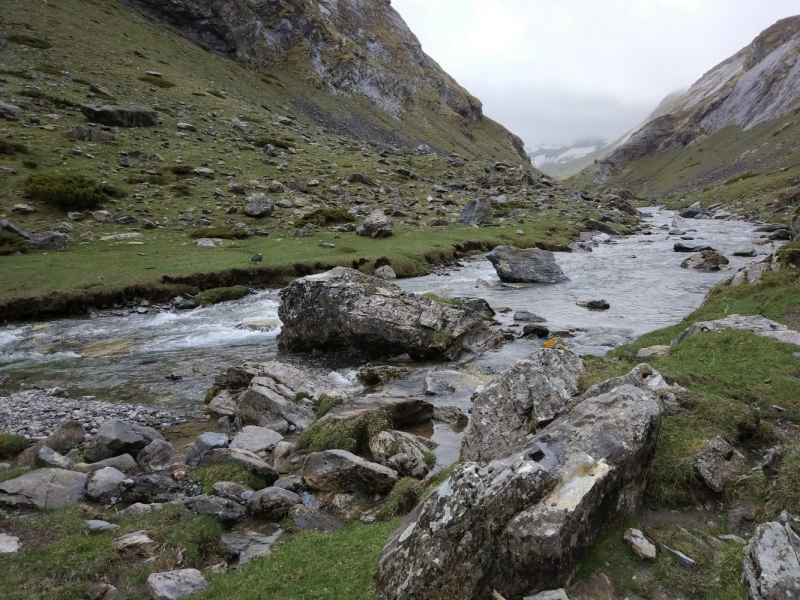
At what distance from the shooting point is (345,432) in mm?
13633

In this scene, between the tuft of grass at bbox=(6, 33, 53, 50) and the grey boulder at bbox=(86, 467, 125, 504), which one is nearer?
the grey boulder at bbox=(86, 467, 125, 504)

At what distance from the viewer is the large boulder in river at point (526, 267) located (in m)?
38.1

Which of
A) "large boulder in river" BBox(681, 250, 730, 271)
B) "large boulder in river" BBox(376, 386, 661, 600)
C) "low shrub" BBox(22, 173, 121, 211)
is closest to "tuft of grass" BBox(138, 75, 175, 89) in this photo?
"low shrub" BBox(22, 173, 121, 211)

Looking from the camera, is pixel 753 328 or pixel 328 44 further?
pixel 328 44

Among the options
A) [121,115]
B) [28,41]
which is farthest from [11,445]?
[28,41]

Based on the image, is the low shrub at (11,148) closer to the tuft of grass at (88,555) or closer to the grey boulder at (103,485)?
the grey boulder at (103,485)

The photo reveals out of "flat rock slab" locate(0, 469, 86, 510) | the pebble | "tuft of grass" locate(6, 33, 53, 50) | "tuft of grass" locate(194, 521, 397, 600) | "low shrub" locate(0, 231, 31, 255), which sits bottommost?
the pebble

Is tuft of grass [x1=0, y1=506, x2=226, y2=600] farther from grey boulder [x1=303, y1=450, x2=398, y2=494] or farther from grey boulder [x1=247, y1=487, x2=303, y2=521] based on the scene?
grey boulder [x1=303, y1=450, x2=398, y2=494]

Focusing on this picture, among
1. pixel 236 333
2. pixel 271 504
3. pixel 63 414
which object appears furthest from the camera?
pixel 236 333

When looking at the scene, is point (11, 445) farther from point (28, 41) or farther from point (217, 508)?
point (28, 41)

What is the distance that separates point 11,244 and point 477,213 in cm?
4552

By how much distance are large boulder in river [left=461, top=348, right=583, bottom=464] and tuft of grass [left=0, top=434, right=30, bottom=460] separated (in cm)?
1275

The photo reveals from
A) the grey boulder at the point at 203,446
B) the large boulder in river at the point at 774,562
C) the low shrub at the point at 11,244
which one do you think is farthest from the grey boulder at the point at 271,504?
the low shrub at the point at 11,244

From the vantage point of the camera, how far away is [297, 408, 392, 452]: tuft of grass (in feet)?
43.8
